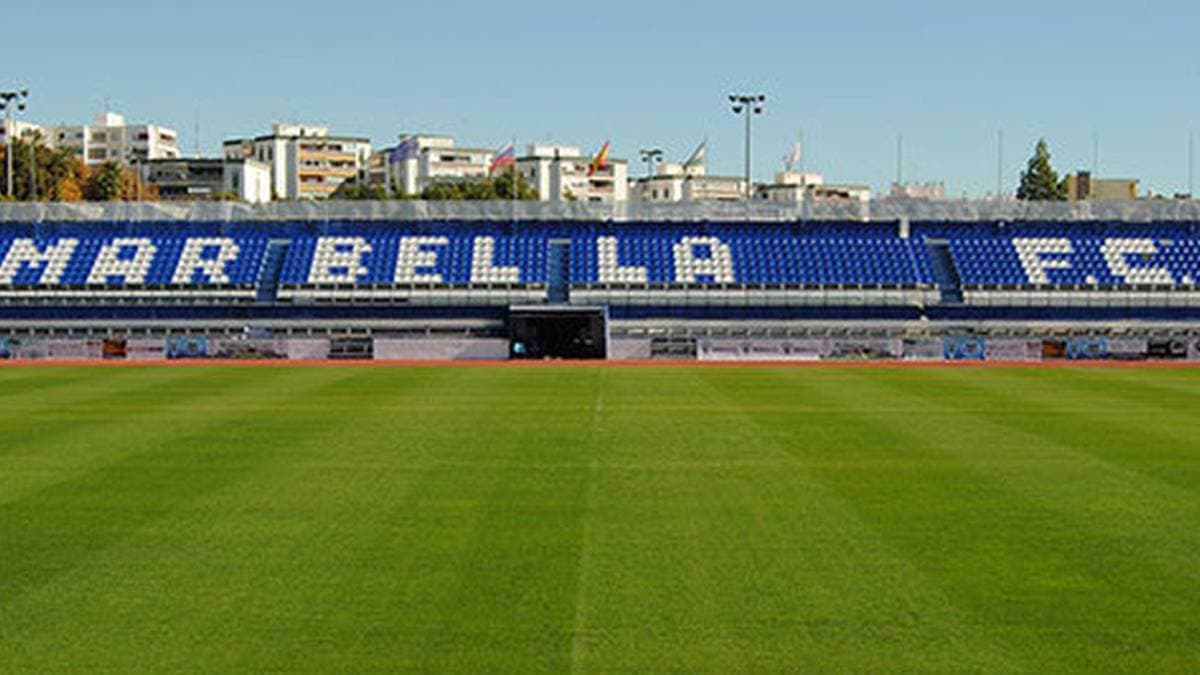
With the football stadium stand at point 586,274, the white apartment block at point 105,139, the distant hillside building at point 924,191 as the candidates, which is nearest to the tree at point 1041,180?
the distant hillside building at point 924,191

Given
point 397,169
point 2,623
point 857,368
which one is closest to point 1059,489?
point 2,623

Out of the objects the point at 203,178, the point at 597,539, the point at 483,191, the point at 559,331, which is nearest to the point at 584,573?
the point at 597,539

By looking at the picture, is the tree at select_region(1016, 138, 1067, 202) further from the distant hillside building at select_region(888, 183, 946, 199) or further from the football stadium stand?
the football stadium stand

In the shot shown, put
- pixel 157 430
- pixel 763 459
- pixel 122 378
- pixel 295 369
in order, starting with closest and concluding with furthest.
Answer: pixel 763 459 < pixel 157 430 < pixel 122 378 < pixel 295 369

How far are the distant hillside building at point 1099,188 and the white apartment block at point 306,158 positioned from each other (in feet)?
310

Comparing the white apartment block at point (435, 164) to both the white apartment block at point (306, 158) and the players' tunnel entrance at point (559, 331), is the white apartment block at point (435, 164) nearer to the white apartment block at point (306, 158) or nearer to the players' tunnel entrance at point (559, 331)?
the white apartment block at point (306, 158)

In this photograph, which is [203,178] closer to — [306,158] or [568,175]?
[306,158]

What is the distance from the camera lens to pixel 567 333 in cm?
5703

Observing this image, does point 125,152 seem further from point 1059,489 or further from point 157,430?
point 1059,489

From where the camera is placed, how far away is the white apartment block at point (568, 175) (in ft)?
543

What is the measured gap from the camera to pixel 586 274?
6053 cm

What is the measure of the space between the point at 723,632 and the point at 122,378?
33.7 meters

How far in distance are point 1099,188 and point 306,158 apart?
3964 inches

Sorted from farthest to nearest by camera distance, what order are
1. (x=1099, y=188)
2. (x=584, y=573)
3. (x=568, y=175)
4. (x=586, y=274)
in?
1. (x=568, y=175)
2. (x=1099, y=188)
3. (x=586, y=274)
4. (x=584, y=573)
